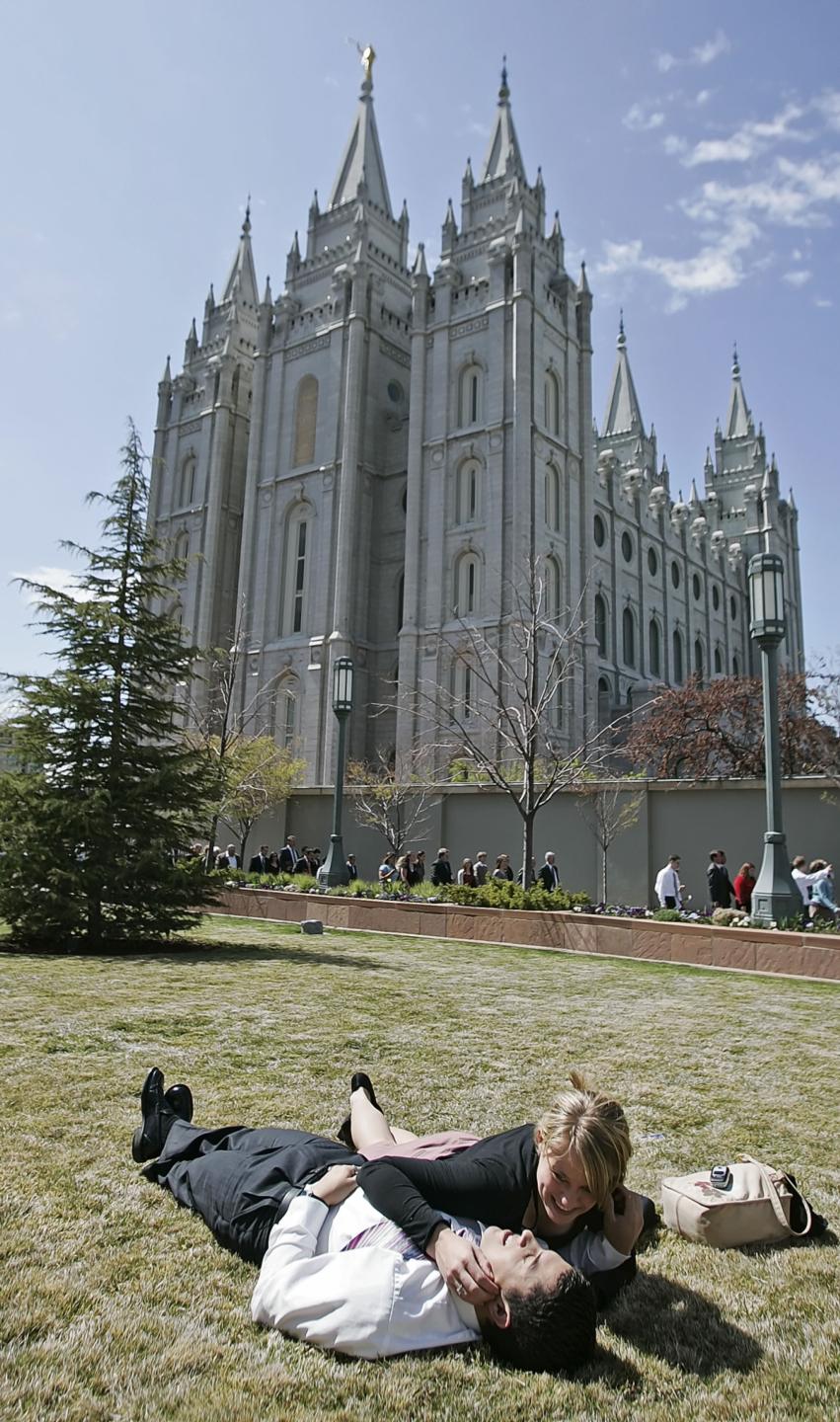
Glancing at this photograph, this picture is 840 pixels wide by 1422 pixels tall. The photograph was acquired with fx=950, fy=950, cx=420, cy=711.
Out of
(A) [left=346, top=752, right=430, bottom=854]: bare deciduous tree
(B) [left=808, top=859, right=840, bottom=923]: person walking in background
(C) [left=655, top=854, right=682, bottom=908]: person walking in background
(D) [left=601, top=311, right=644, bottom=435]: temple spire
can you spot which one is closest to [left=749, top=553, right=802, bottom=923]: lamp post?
(B) [left=808, top=859, right=840, bottom=923]: person walking in background

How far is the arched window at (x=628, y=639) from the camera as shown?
172ft

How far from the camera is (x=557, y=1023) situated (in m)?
6.90

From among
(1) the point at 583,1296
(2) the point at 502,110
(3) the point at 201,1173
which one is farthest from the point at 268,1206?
(2) the point at 502,110

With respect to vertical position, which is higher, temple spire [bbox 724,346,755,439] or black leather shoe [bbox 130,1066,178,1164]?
temple spire [bbox 724,346,755,439]

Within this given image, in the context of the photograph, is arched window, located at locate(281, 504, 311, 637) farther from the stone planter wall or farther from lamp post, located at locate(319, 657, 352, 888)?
the stone planter wall

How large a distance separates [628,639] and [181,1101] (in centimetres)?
5103

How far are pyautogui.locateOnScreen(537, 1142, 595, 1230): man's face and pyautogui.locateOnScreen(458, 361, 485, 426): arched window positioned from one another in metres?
40.5

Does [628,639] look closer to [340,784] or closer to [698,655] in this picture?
[698,655]

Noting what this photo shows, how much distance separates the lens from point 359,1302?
8.36 feet

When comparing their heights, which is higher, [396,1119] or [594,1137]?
[594,1137]

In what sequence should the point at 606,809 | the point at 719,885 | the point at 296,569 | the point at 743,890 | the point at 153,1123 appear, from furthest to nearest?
the point at 296,569, the point at 606,809, the point at 719,885, the point at 743,890, the point at 153,1123

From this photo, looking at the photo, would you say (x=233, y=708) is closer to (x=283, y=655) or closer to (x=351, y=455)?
(x=283, y=655)

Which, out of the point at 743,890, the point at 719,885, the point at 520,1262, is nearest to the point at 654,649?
the point at 719,885

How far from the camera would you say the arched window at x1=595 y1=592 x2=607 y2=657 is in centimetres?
4894
